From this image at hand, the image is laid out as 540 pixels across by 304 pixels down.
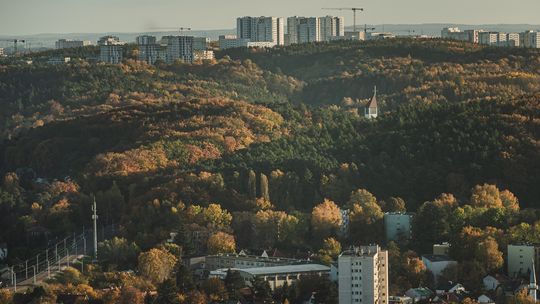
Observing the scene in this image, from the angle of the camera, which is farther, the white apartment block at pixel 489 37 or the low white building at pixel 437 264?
the white apartment block at pixel 489 37

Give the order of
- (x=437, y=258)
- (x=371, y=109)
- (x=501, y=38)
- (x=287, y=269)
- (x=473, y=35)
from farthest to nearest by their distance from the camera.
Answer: (x=501, y=38) < (x=473, y=35) < (x=371, y=109) < (x=437, y=258) < (x=287, y=269)

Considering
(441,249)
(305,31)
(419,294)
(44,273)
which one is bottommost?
(44,273)

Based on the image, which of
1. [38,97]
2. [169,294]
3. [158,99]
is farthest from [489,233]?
[38,97]

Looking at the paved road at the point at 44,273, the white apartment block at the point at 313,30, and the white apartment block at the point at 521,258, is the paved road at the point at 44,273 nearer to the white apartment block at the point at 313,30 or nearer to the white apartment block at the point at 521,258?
the white apartment block at the point at 521,258

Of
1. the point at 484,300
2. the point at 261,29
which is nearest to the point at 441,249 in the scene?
the point at 484,300

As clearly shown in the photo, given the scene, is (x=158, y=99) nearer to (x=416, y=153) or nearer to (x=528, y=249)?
(x=416, y=153)

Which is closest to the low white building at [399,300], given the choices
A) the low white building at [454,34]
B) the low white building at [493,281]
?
the low white building at [493,281]

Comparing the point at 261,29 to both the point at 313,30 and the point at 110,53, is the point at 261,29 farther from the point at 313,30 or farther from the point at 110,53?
the point at 110,53
